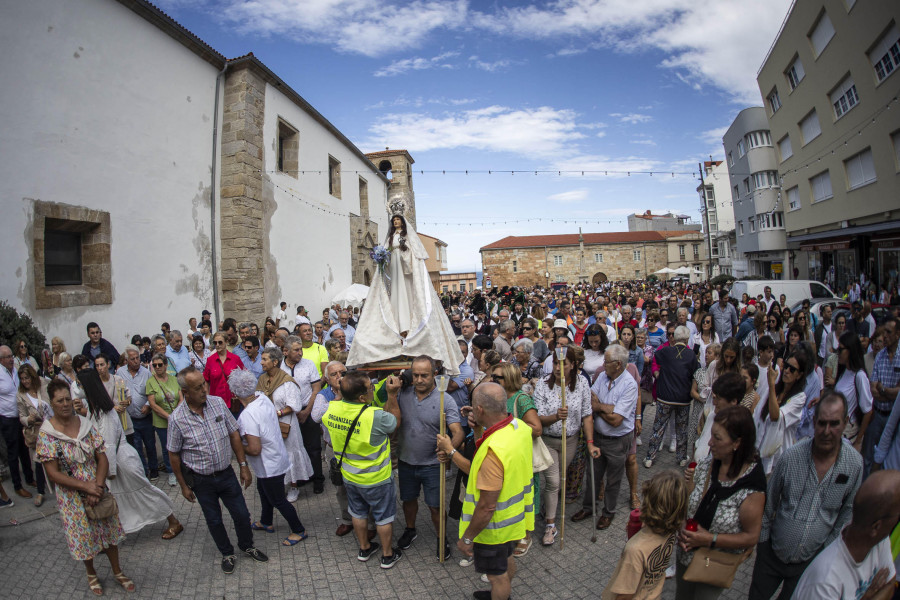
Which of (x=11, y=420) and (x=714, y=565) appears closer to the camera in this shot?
(x=714, y=565)

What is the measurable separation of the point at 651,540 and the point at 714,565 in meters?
0.41

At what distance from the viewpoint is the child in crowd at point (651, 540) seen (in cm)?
236

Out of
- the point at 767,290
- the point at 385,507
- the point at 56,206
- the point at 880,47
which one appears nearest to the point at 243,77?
the point at 56,206

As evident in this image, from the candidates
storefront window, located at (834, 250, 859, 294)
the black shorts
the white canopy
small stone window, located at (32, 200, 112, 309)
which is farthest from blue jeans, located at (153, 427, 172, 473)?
storefront window, located at (834, 250, 859, 294)

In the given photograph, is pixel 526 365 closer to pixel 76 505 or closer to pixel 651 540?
pixel 651 540

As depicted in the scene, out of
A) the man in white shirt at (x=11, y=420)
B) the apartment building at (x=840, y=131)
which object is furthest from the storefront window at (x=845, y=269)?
the man in white shirt at (x=11, y=420)

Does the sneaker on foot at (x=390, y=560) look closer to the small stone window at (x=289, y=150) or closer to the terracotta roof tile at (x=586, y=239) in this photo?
the small stone window at (x=289, y=150)

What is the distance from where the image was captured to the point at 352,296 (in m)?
17.8

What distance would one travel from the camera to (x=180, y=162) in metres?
11.0

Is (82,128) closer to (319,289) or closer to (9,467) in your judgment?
(9,467)

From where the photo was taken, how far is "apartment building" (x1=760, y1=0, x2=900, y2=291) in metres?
14.2

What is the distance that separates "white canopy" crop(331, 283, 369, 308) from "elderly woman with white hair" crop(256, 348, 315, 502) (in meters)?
12.4

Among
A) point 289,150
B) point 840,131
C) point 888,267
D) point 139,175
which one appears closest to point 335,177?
point 289,150

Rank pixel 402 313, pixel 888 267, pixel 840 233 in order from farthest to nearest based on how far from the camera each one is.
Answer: pixel 840 233, pixel 888 267, pixel 402 313
